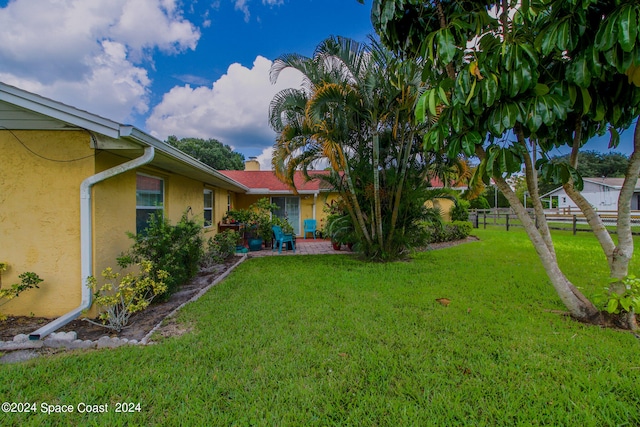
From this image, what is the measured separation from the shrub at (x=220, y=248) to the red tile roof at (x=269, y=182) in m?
4.25

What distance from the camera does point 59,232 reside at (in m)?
3.97

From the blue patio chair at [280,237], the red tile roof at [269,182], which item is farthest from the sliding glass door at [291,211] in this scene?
the blue patio chair at [280,237]

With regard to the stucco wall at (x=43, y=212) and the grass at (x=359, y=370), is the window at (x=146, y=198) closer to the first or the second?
the stucco wall at (x=43, y=212)

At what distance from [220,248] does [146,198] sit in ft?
9.85

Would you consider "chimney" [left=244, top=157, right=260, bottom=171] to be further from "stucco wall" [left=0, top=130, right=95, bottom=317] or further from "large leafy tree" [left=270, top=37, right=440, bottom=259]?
"stucco wall" [left=0, top=130, right=95, bottom=317]

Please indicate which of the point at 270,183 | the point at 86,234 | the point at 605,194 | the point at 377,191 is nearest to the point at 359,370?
the point at 86,234

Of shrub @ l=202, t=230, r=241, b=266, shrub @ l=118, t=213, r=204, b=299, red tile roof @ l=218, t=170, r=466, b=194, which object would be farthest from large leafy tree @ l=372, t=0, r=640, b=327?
red tile roof @ l=218, t=170, r=466, b=194

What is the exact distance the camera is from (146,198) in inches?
224

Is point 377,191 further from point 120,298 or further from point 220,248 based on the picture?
point 120,298

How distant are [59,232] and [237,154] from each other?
1383 inches

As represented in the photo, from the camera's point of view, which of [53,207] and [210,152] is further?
[210,152]

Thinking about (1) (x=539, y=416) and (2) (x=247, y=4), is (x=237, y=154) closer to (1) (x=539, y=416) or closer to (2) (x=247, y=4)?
(2) (x=247, y=4)

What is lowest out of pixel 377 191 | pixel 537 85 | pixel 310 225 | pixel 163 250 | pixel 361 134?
pixel 163 250

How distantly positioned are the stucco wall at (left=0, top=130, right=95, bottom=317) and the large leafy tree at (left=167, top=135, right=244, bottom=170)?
27.6m
